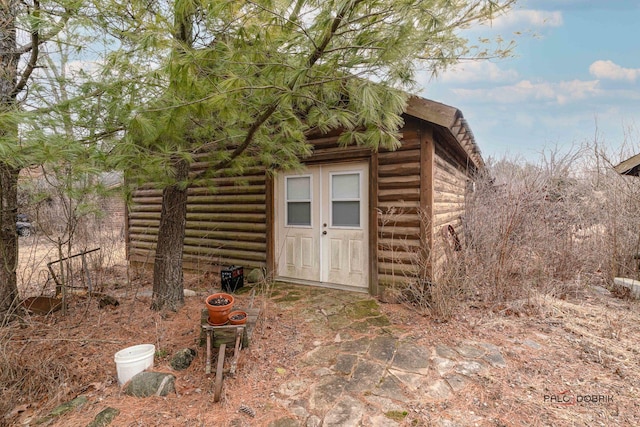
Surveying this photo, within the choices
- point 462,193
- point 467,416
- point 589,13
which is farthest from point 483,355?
point 589,13

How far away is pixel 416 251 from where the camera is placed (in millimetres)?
4062

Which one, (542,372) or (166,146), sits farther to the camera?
(166,146)

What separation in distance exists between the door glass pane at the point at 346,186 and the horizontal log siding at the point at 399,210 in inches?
16.6

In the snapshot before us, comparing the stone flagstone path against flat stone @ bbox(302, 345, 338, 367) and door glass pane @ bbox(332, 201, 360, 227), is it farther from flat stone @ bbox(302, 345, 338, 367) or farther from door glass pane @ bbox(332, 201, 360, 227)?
door glass pane @ bbox(332, 201, 360, 227)

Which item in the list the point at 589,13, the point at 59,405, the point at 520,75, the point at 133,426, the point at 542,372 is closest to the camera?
the point at 133,426

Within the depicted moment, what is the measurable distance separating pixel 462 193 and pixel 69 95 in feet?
23.5

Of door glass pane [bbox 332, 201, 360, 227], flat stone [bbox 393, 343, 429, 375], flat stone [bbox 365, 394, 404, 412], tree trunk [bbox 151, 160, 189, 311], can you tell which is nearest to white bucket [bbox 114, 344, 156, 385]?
tree trunk [bbox 151, 160, 189, 311]

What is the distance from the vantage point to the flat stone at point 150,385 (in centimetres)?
226

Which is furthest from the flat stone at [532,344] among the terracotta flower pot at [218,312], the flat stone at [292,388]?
the terracotta flower pot at [218,312]

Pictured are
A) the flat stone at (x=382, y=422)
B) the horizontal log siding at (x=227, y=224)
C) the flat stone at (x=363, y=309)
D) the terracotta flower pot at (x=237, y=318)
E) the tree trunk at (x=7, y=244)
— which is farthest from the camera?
the horizontal log siding at (x=227, y=224)

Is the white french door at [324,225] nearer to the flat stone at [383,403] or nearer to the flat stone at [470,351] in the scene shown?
the flat stone at [470,351]

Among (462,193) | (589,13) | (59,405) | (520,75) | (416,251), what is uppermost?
(520,75)

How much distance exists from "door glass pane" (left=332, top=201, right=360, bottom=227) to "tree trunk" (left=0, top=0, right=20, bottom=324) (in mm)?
3757

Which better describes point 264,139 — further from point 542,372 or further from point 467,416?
point 542,372
